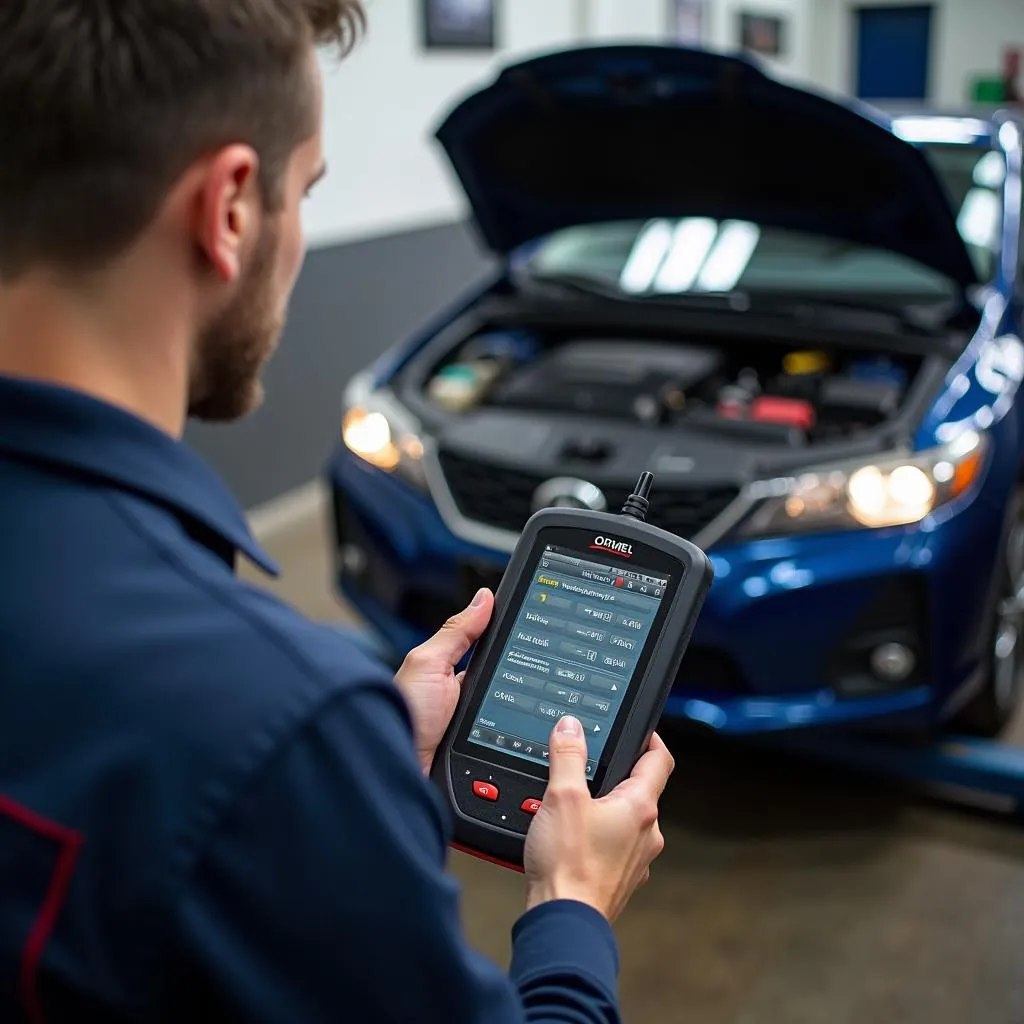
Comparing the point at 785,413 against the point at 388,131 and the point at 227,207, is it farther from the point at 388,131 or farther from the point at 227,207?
the point at 388,131

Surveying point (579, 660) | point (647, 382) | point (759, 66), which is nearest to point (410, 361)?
point (647, 382)

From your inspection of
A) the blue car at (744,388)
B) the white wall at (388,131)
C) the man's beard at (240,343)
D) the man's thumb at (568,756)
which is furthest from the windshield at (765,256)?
the man's beard at (240,343)

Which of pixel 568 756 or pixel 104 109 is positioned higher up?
pixel 104 109

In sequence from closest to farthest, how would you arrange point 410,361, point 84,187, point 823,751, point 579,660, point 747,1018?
point 84,187 < point 579,660 < point 747,1018 < point 823,751 < point 410,361

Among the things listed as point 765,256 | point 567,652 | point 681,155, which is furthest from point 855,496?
point 567,652

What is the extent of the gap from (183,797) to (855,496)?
1.78 m

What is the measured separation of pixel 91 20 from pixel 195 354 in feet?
0.67

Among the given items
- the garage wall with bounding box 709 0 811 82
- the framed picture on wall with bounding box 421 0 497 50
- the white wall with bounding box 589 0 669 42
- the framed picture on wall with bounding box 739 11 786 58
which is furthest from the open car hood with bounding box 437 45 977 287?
the framed picture on wall with bounding box 739 11 786 58

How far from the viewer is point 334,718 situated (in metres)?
0.60

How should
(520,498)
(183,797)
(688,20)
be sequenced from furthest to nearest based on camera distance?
(688,20), (520,498), (183,797)

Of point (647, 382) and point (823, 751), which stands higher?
point (647, 382)

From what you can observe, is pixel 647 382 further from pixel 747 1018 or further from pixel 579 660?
pixel 579 660

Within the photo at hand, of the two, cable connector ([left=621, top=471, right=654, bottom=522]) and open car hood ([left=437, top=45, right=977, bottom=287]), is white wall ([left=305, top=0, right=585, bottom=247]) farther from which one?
cable connector ([left=621, top=471, right=654, bottom=522])

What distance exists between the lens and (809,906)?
7.13 ft
